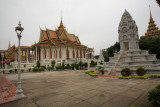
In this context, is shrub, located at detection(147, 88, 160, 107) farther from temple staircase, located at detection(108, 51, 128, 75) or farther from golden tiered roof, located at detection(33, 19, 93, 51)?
golden tiered roof, located at detection(33, 19, 93, 51)

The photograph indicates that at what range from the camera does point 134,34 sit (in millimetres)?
18422

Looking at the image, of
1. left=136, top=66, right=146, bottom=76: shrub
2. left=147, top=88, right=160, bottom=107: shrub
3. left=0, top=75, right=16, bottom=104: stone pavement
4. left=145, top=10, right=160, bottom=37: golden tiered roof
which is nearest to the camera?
left=147, top=88, right=160, bottom=107: shrub

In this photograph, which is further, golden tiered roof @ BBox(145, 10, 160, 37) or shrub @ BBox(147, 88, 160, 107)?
golden tiered roof @ BBox(145, 10, 160, 37)

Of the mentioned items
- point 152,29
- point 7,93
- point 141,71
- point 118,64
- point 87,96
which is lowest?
point 7,93

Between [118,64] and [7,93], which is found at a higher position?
[118,64]

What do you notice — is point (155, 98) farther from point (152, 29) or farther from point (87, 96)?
point (152, 29)

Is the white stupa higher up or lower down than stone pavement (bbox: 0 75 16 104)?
higher up

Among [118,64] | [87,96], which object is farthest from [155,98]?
[118,64]

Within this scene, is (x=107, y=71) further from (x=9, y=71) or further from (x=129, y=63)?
(x=9, y=71)

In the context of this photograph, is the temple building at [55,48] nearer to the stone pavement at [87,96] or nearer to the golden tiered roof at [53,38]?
the golden tiered roof at [53,38]

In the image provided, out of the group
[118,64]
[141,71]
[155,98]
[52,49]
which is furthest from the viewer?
[52,49]

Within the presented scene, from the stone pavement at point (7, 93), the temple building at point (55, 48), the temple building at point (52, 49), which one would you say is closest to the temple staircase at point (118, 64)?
the stone pavement at point (7, 93)

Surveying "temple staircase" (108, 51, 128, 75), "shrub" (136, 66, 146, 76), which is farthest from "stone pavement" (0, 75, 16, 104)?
"shrub" (136, 66, 146, 76)

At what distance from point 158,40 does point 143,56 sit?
58.3 feet
